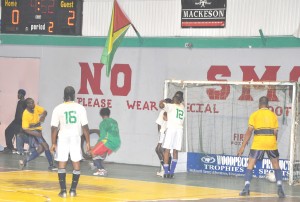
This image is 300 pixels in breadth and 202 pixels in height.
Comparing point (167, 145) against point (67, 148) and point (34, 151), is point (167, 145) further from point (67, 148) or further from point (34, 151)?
point (67, 148)

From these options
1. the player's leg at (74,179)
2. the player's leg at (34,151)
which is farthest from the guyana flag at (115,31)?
the player's leg at (74,179)

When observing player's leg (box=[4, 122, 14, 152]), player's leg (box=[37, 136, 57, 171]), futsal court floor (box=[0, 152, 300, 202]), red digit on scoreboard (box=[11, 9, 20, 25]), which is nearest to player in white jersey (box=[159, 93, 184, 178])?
futsal court floor (box=[0, 152, 300, 202])

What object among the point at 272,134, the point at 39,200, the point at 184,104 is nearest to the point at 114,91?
the point at 184,104

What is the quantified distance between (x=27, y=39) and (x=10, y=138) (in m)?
3.54

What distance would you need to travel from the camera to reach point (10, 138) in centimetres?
3098

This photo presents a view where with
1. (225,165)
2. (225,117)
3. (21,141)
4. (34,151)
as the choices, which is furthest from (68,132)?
(21,141)

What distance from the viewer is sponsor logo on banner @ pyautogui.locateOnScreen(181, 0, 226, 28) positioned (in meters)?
26.8

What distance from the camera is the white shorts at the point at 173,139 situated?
24.1 metres

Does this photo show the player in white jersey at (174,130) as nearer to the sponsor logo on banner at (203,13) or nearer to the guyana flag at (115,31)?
the guyana flag at (115,31)

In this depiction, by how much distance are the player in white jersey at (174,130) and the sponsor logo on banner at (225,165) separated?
1.90 meters

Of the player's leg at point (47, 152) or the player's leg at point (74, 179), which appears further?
the player's leg at point (47, 152)

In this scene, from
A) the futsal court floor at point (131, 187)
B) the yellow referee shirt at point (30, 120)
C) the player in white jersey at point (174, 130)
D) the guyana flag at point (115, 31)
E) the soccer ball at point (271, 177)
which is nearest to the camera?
the futsal court floor at point (131, 187)

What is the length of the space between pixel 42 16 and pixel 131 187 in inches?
387

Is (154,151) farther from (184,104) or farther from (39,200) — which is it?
(39,200)
